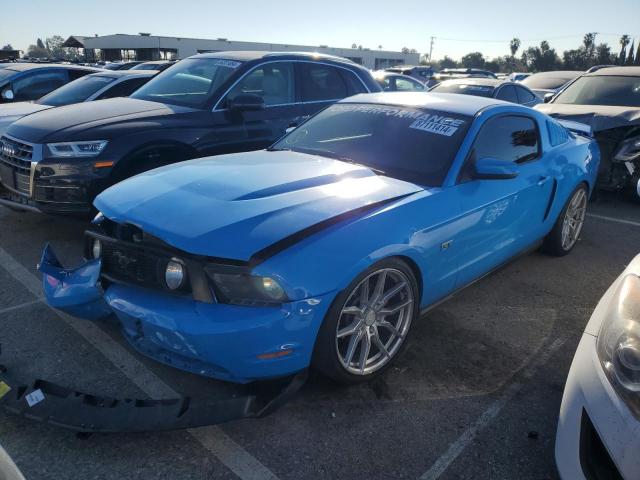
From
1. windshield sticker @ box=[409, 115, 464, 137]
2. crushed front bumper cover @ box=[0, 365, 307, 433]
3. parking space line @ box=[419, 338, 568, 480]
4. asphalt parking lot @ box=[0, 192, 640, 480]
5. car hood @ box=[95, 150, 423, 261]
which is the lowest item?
parking space line @ box=[419, 338, 568, 480]

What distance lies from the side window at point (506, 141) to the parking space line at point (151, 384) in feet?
6.77

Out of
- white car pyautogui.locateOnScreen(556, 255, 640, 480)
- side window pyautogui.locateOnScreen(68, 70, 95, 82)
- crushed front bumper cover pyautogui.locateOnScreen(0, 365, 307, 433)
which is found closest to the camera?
white car pyautogui.locateOnScreen(556, 255, 640, 480)

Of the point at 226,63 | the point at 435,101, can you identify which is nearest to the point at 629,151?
the point at 435,101

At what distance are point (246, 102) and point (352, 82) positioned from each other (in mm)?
1701

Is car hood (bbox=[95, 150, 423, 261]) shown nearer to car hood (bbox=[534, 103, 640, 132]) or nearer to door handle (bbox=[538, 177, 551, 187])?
door handle (bbox=[538, 177, 551, 187])

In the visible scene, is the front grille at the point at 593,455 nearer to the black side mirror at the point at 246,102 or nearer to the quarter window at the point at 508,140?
the quarter window at the point at 508,140

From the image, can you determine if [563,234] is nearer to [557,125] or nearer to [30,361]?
[557,125]

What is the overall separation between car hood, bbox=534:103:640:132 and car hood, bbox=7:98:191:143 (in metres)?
5.23

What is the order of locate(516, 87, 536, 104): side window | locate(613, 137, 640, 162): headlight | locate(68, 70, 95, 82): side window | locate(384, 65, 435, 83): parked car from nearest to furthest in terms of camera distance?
locate(613, 137, 640, 162): headlight → locate(68, 70, 95, 82): side window → locate(516, 87, 536, 104): side window → locate(384, 65, 435, 83): parked car

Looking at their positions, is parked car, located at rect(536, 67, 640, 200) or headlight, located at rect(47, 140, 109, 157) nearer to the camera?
headlight, located at rect(47, 140, 109, 157)

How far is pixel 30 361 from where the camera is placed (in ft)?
9.43

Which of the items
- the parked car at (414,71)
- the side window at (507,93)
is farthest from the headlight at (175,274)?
the parked car at (414,71)

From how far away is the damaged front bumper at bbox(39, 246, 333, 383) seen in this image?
2180 millimetres

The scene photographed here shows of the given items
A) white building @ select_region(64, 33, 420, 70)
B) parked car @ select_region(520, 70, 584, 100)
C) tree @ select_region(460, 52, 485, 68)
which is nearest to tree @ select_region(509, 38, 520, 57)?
tree @ select_region(460, 52, 485, 68)
